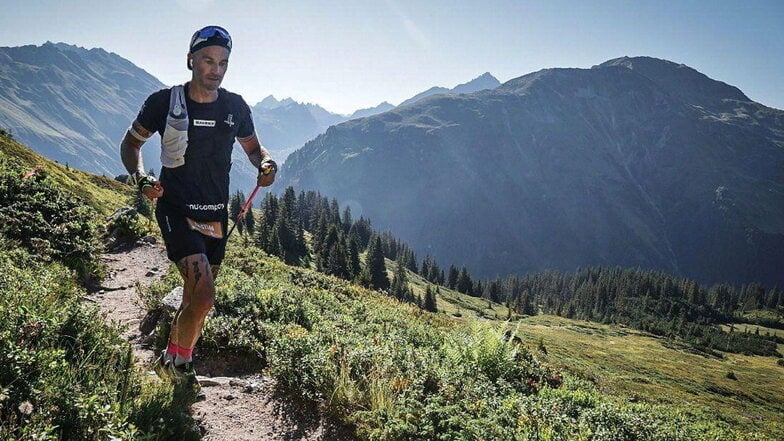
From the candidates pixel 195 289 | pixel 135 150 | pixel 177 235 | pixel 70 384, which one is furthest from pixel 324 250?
pixel 70 384

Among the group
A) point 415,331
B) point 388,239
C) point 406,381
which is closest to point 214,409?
point 406,381

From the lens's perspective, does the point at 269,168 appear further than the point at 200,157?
Yes

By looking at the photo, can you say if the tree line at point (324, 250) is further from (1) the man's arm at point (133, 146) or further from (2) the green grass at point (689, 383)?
(1) the man's arm at point (133, 146)

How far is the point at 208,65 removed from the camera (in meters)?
5.19

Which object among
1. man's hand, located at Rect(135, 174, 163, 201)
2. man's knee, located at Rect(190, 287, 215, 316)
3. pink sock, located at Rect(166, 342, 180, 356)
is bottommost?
pink sock, located at Rect(166, 342, 180, 356)

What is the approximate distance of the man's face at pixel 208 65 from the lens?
5.17 metres

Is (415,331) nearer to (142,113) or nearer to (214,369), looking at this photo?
(214,369)

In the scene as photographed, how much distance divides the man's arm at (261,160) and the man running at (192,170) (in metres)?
0.49

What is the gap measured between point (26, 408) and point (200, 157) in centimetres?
301

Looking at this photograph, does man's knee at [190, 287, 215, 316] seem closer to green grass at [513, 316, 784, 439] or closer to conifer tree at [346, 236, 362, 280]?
green grass at [513, 316, 784, 439]

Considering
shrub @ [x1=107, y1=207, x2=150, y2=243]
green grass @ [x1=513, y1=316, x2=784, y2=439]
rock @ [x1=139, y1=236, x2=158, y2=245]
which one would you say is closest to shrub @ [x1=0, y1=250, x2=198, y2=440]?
rock @ [x1=139, y1=236, x2=158, y2=245]

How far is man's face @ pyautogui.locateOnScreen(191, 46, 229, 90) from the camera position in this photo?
204 inches

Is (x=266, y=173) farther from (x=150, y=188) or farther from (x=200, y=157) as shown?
(x=150, y=188)

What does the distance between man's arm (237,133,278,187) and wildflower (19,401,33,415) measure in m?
3.31
